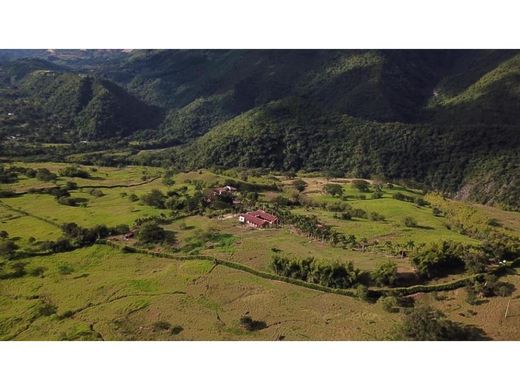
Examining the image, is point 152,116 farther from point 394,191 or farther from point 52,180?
point 394,191

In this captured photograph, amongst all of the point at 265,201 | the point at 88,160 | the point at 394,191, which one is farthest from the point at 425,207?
the point at 88,160

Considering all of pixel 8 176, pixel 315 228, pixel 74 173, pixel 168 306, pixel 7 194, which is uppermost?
pixel 315 228

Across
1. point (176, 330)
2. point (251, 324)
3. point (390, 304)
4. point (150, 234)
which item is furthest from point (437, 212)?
point (176, 330)

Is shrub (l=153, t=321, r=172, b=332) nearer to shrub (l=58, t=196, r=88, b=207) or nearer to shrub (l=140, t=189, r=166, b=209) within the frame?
shrub (l=140, t=189, r=166, b=209)

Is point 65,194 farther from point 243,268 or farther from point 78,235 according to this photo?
point 243,268

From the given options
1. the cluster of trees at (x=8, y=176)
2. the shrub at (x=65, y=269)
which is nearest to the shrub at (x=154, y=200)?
the shrub at (x=65, y=269)

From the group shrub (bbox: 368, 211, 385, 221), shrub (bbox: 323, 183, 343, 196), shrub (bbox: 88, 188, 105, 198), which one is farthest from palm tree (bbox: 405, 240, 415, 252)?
shrub (bbox: 88, 188, 105, 198)

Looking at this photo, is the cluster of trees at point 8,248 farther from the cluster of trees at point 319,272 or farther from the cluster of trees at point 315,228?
the cluster of trees at point 315,228

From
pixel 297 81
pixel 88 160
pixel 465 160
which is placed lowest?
pixel 88 160
